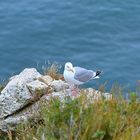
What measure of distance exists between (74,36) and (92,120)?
13438 mm

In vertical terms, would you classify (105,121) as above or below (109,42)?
above

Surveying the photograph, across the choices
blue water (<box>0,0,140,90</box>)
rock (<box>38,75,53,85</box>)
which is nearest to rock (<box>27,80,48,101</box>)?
rock (<box>38,75,53,85</box>)

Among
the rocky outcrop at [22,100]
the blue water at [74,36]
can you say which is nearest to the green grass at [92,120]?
the rocky outcrop at [22,100]

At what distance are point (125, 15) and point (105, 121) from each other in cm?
1449

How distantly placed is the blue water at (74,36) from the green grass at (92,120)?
9990mm

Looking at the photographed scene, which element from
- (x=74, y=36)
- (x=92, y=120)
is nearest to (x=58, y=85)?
(x=92, y=120)

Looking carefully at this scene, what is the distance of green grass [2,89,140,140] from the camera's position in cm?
567

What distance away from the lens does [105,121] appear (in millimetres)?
5969

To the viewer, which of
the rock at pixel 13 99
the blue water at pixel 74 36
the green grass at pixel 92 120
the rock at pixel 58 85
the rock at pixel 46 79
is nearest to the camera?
the green grass at pixel 92 120

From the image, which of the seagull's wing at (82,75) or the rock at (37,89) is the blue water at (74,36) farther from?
the rock at (37,89)

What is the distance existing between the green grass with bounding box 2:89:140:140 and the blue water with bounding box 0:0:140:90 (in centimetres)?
999

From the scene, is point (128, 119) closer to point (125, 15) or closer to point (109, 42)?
point (109, 42)

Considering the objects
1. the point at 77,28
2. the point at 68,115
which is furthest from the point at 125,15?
the point at 68,115

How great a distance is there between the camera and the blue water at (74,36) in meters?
17.8
